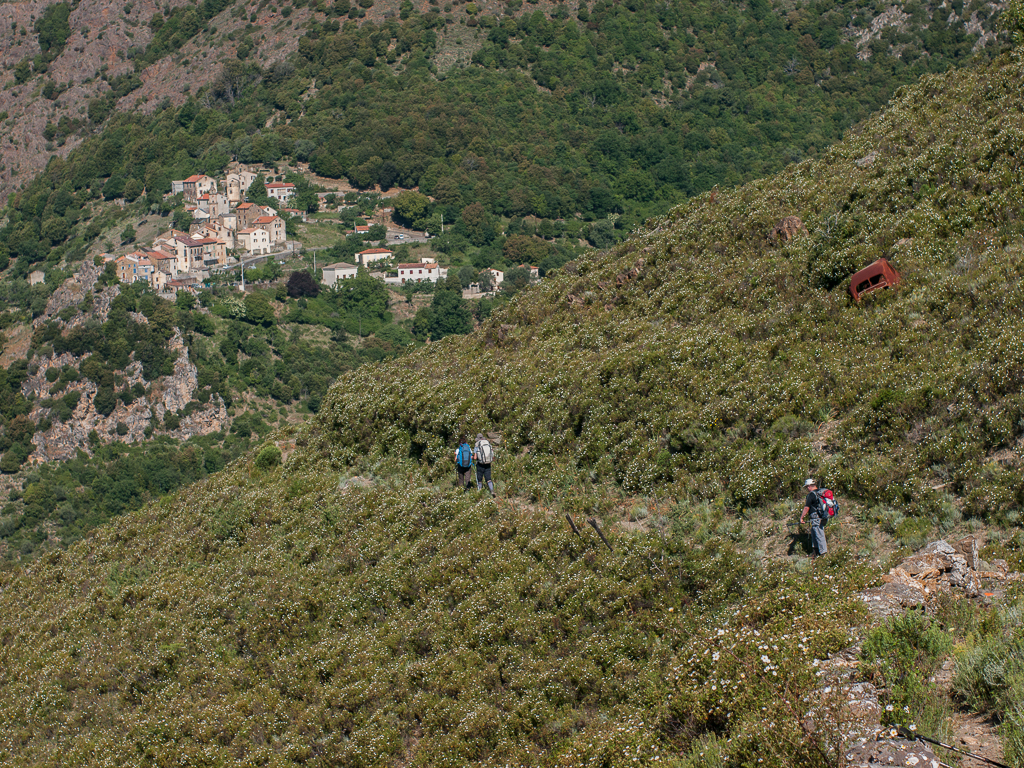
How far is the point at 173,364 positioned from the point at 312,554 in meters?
79.5

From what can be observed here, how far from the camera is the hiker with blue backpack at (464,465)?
13.1 m

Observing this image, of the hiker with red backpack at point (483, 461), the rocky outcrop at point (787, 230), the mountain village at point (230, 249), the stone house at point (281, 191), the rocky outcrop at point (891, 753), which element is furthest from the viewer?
the stone house at point (281, 191)

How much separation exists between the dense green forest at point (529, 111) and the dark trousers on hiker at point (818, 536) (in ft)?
337

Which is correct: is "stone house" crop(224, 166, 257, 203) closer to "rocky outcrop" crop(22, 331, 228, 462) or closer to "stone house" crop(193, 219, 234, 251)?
"stone house" crop(193, 219, 234, 251)

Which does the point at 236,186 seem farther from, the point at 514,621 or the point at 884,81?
the point at 514,621

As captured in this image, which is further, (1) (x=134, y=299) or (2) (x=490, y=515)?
(1) (x=134, y=299)

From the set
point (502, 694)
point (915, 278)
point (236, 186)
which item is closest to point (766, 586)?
point (502, 694)

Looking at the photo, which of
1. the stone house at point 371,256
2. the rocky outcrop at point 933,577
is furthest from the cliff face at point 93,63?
the rocky outcrop at point 933,577

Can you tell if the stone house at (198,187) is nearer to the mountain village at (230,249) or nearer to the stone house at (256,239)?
the mountain village at (230,249)

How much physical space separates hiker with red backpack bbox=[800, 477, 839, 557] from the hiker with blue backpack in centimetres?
553

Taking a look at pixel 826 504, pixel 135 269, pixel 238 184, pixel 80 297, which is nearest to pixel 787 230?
pixel 826 504

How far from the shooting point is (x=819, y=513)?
8680 mm

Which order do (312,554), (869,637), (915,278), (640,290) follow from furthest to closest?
1. (640,290)
2. (312,554)
3. (915,278)
4. (869,637)

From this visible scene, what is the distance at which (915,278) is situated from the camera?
1216 cm
